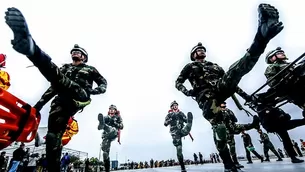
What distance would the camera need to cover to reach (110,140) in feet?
27.5

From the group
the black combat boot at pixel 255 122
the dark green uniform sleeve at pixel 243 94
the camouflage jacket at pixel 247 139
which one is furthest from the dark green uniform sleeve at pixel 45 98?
the camouflage jacket at pixel 247 139

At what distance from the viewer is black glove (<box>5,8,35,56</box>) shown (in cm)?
221

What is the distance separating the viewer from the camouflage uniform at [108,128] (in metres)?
7.62

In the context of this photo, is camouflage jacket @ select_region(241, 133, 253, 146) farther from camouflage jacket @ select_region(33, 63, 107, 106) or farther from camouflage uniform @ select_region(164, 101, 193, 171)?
camouflage jacket @ select_region(33, 63, 107, 106)

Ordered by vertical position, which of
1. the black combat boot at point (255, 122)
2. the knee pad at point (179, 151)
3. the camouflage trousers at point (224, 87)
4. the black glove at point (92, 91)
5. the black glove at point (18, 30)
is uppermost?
the black glove at point (18, 30)

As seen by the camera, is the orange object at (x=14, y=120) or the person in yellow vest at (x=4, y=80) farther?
the person in yellow vest at (x=4, y=80)

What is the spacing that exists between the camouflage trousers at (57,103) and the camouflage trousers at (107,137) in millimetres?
4682

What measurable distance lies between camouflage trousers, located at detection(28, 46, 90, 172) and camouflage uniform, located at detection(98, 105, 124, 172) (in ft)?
15.0

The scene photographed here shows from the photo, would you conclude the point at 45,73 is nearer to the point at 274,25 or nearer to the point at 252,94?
the point at 274,25

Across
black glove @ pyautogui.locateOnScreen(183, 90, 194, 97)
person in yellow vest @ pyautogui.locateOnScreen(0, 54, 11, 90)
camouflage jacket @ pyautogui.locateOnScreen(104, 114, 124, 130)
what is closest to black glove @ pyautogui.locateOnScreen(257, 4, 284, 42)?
black glove @ pyautogui.locateOnScreen(183, 90, 194, 97)

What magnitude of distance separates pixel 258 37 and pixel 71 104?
9.90ft

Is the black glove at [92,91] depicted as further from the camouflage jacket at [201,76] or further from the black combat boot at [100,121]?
the black combat boot at [100,121]

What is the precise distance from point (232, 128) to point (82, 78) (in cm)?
573

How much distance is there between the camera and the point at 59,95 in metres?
3.33
